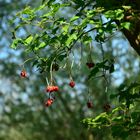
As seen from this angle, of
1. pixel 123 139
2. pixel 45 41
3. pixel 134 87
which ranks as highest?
pixel 45 41

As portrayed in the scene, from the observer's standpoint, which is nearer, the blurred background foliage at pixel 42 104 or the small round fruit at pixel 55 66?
the small round fruit at pixel 55 66

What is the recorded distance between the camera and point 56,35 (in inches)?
188

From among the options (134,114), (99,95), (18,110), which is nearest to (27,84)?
(18,110)

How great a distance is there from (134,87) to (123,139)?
2.37ft

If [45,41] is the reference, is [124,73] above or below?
below

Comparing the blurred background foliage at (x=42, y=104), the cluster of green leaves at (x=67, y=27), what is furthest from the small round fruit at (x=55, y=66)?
the blurred background foliage at (x=42, y=104)

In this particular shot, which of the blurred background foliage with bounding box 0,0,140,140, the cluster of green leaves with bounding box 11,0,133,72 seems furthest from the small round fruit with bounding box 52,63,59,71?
the blurred background foliage with bounding box 0,0,140,140

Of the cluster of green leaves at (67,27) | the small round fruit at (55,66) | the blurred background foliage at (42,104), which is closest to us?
the cluster of green leaves at (67,27)

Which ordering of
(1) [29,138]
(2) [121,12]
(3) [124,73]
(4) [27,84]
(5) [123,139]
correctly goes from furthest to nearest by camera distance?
(1) [29,138] → (4) [27,84] → (3) [124,73] → (5) [123,139] → (2) [121,12]

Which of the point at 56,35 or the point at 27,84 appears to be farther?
the point at 27,84

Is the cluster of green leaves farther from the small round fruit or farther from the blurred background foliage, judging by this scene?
the blurred background foliage

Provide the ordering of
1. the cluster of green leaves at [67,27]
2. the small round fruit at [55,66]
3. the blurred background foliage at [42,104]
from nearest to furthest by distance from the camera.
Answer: the cluster of green leaves at [67,27] < the small round fruit at [55,66] < the blurred background foliage at [42,104]

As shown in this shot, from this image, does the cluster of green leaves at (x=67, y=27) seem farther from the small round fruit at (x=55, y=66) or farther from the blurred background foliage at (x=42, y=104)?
the blurred background foliage at (x=42, y=104)

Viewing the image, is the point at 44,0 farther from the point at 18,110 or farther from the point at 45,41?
the point at 18,110
